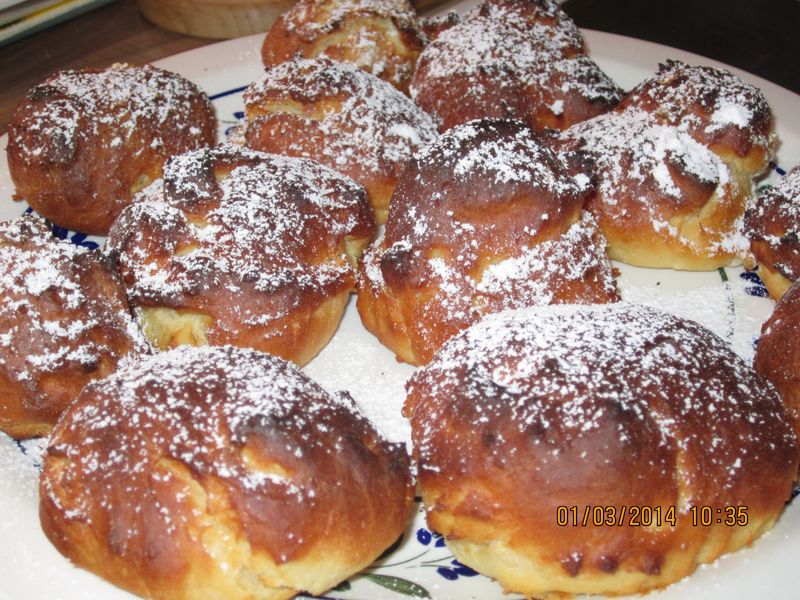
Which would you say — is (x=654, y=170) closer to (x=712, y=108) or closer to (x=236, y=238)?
(x=712, y=108)

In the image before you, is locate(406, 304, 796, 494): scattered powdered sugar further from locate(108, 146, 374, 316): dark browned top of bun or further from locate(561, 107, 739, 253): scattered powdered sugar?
locate(561, 107, 739, 253): scattered powdered sugar

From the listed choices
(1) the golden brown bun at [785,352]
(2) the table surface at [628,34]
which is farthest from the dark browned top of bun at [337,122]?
(2) the table surface at [628,34]

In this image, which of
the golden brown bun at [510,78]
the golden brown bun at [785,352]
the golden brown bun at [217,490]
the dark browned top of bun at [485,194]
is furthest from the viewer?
the golden brown bun at [510,78]

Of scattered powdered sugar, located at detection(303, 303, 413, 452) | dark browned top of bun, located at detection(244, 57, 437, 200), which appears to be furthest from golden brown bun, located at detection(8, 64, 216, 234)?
scattered powdered sugar, located at detection(303, 303, 413, 452)

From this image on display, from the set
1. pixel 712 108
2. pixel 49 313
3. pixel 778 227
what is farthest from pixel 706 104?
pixel 49 313

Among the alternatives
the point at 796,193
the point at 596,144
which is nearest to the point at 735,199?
the point at 796,193

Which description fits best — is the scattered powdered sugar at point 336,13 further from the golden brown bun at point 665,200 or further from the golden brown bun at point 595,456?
the golden brown bun at point 595,456

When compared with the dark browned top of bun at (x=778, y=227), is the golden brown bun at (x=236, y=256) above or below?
above
